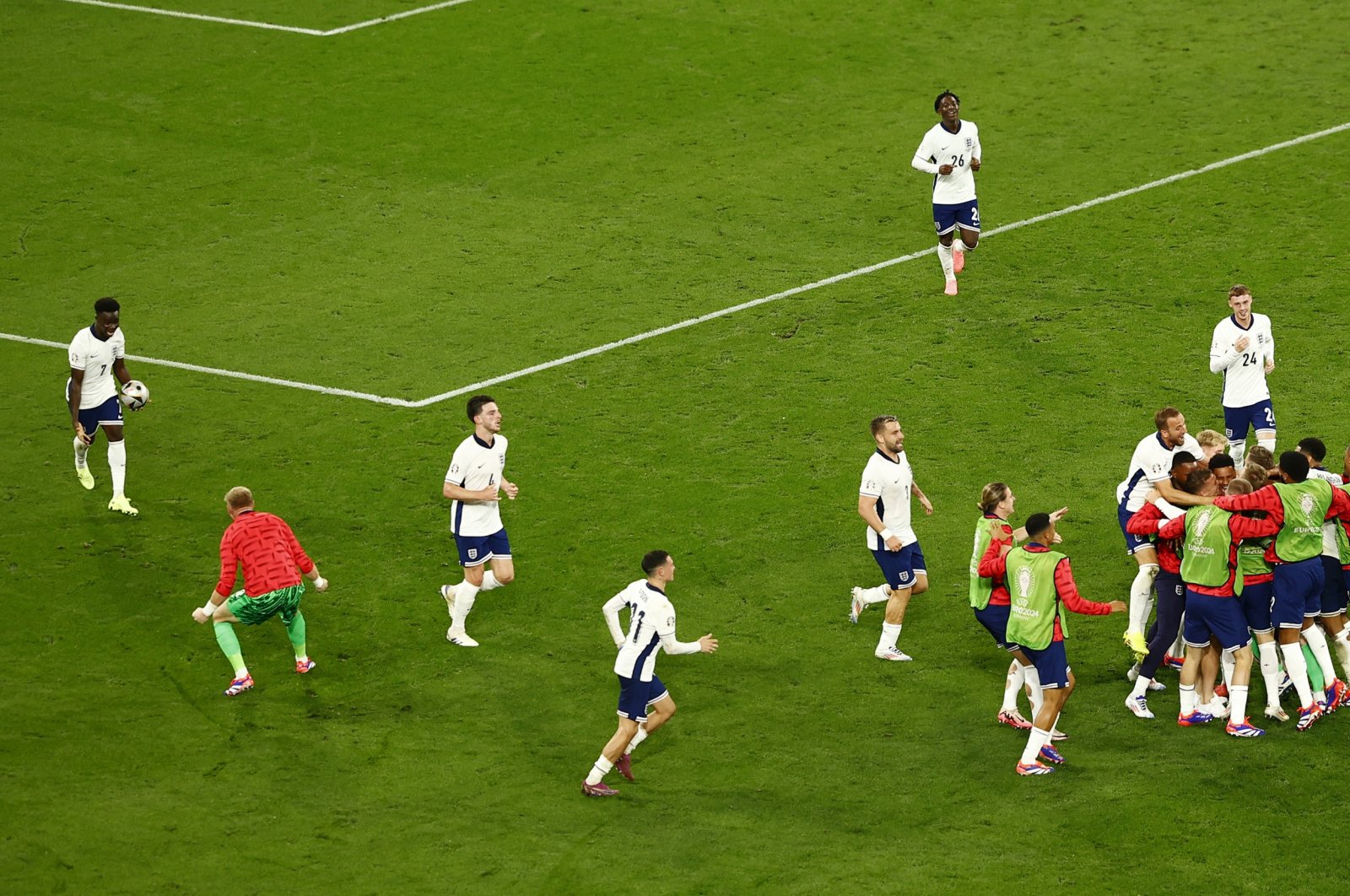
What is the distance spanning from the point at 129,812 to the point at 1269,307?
14777mm

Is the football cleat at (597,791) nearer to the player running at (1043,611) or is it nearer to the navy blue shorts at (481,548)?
the navy blue shorts at (481,548)

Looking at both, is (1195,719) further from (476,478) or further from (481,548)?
(476,478)

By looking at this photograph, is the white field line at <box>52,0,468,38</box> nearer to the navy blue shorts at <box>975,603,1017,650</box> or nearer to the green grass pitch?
the green grass pitch

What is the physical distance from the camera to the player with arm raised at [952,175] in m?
20.2

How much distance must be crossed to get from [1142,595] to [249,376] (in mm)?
11351

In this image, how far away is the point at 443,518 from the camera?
56.8 ft

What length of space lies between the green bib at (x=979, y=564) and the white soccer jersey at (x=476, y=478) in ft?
14.2

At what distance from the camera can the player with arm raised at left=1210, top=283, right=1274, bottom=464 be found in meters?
16.1

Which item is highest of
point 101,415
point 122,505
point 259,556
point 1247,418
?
point 101,415

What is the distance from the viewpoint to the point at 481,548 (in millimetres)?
14984

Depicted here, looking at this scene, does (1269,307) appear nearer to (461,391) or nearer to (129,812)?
(461,391)

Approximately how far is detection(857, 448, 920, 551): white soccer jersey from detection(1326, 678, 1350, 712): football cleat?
11.9ft

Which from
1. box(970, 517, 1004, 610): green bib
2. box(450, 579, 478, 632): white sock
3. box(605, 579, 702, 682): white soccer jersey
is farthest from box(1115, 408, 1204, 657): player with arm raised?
box(450, 579, 478, 632): white sock

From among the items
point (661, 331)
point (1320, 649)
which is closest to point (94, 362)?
point (661, 331)
